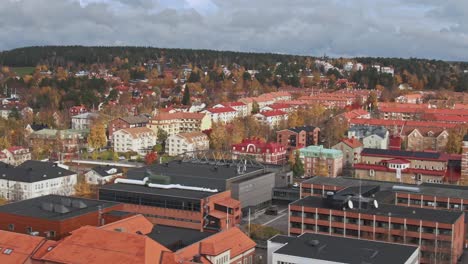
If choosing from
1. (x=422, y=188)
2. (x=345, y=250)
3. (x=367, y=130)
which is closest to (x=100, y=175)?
(x=422, y=188)

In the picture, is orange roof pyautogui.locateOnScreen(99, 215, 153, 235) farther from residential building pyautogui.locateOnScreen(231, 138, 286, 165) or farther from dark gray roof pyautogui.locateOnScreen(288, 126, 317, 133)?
dark gray roof pyautogui.locateOnScreen(288, 126, 317, 133)

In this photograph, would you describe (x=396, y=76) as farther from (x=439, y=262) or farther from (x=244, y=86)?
(x=439, y=262)

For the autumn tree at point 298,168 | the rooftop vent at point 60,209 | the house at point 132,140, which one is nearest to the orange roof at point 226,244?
the rooftop vent at point 60,209

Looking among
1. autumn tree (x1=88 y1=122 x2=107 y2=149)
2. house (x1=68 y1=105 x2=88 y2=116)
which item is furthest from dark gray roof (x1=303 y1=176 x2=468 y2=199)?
house (x1=68 y1=105 x2=88 y2=116)

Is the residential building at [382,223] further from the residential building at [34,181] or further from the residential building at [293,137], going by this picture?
the residential building at [293,137]

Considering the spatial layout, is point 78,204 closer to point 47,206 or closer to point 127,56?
point 47,206

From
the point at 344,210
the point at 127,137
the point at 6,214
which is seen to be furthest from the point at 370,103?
the point at 6,214
